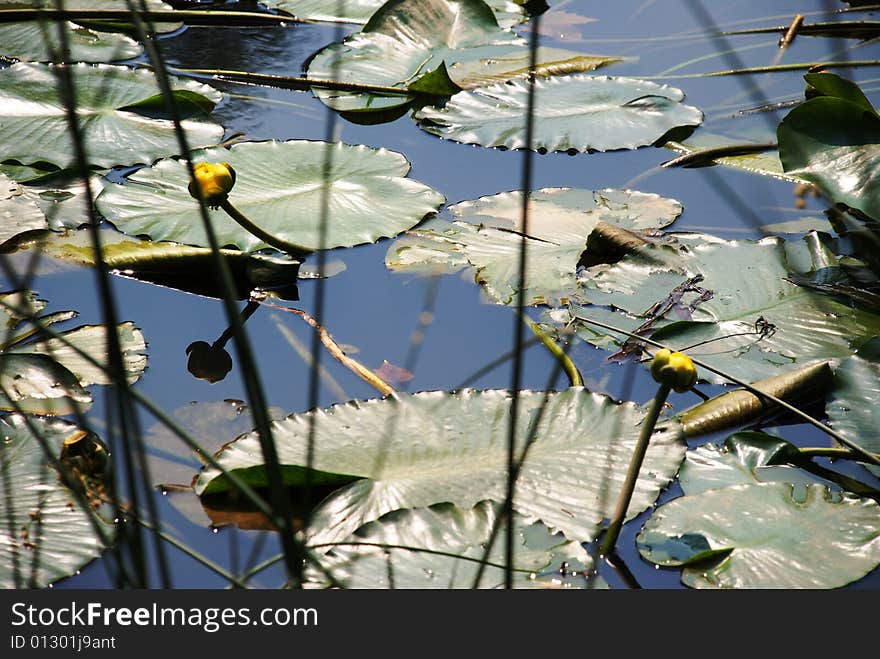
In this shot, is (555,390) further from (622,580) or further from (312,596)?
(312,596)

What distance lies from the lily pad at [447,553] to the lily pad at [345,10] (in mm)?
1887

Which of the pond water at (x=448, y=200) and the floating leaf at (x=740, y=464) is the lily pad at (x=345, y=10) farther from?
the floating leaf at (x=740, y=464)

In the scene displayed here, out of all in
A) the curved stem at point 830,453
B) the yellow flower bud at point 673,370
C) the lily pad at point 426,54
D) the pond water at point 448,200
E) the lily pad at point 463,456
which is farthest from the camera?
the lily pad at point 426,54

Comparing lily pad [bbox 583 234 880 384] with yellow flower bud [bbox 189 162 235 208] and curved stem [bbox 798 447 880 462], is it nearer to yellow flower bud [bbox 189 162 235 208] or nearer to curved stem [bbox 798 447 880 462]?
curved stem [bbox 798 447 880 462]

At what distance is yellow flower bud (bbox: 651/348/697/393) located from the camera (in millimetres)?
1041

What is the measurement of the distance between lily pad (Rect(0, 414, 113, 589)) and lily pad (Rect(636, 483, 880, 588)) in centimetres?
70

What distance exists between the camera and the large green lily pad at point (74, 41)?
2449mm

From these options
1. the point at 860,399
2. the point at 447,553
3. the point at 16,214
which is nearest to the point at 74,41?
the point at 16,214

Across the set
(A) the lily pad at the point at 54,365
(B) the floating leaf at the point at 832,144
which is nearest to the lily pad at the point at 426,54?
(B) the floating leaf at the point at 832,144

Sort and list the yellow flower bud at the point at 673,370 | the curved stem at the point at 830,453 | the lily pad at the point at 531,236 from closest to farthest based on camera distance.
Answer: the yellow flower bud at the point at 673,370 < the curved stem at the point at 830,453 < the lily pad at the point at 531,236

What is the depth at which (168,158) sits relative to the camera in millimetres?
1960

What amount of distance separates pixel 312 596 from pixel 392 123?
1.53 m

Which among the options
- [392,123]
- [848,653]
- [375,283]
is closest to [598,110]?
[392,123]

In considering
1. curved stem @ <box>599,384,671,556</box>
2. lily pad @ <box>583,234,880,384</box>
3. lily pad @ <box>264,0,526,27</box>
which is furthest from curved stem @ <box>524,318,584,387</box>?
lily pad @ <box>264,0,526,27</box>
